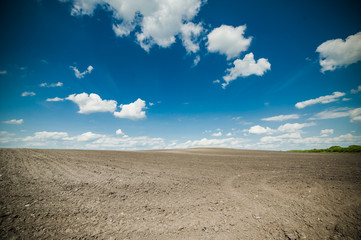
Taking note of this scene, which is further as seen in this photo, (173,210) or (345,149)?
(345,149)

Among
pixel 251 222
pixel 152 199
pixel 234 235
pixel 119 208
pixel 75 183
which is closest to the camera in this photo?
pixel 234 235

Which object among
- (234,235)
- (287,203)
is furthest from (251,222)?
(287,203)

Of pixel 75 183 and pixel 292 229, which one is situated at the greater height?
pixel 75 183

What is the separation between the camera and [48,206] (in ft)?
20.7

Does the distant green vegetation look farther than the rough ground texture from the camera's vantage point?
Yes

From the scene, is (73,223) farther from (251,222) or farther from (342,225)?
(342,225)

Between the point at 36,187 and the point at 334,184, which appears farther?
the point at 334,184

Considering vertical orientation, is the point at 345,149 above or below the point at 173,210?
above

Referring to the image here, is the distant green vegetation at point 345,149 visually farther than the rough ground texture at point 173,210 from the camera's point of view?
Yes

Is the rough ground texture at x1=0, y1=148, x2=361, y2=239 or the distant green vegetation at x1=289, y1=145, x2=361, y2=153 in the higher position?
the distant green vegetation at x1=289, y1=145, x2=361, y2=153

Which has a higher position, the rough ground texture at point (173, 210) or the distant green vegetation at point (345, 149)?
the distant green vegetation at point (345, 149)

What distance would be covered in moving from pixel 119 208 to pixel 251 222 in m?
5.47

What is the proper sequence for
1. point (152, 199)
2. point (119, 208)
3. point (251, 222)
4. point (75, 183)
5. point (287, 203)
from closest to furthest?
1. point (251, 222)
2. point (119, 208)
3. point (287, 203)
4. point (152, 199)
5. point (75, 183)

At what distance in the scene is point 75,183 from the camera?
9391mm
